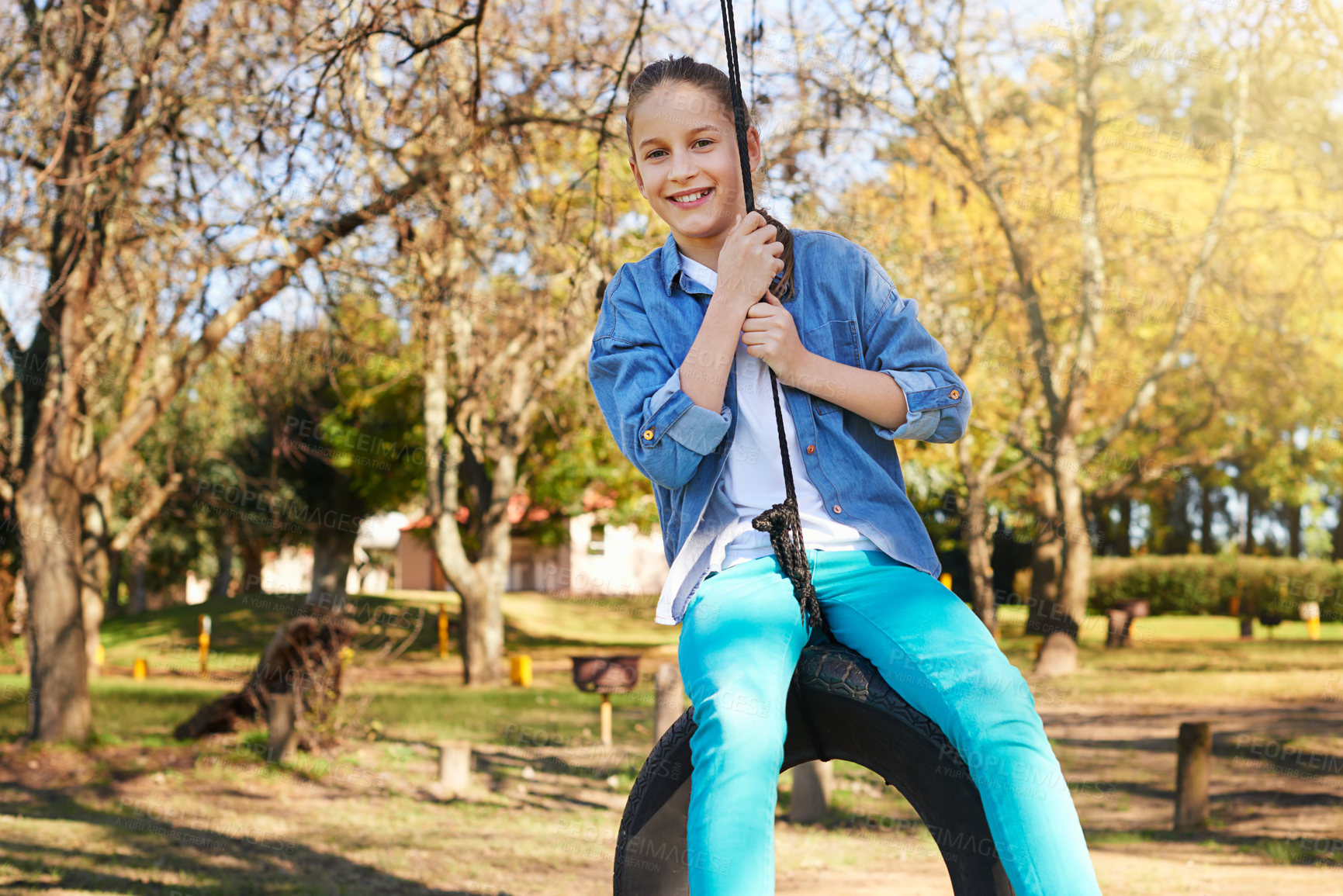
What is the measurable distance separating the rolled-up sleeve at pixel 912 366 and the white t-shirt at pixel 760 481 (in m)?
0.22

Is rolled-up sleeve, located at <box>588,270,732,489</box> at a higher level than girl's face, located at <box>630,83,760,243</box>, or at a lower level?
lower

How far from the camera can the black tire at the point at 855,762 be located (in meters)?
2.10

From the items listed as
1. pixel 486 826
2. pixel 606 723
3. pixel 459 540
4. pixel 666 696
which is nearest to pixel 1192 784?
pixel 666 696

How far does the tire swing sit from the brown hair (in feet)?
0.10

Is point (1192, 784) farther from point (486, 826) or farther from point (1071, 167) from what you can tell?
point (1071, 167)

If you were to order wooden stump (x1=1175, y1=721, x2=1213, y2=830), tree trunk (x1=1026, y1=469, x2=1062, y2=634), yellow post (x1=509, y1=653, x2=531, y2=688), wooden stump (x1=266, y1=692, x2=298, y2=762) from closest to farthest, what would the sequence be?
wooden stump (x1=1175, y1=721, x2=1213, y2=830) → wooden stump (x1=266, y1=692, x2=298, y2=762) → yellow post (x1=509, y1=653, x2=531, y2=688) → tree trunk (x1=1026, y1=469, x2=1062, y2=634)

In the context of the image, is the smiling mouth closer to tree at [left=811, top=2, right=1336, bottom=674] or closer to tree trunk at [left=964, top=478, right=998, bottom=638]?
tree at [left=811, top=2, right=1336, bottom=674]

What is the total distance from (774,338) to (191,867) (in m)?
5.20

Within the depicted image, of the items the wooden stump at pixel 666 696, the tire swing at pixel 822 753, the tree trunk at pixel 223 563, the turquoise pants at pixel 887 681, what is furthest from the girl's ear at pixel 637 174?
the tree trunk at pixel 223 563

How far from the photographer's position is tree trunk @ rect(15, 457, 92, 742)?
8.84 meters

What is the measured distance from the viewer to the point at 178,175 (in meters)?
8.00

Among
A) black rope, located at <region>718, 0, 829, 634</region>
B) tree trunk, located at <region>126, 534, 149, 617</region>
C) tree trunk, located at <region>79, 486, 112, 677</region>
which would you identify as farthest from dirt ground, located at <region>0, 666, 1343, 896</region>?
tree trunk, located at <region>126, 534, 149, 617</region>

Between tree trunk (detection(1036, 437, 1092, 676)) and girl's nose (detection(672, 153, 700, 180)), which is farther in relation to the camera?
tree trunk (detection(1036, 437, 1092, 676))

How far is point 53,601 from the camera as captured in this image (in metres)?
8.89
